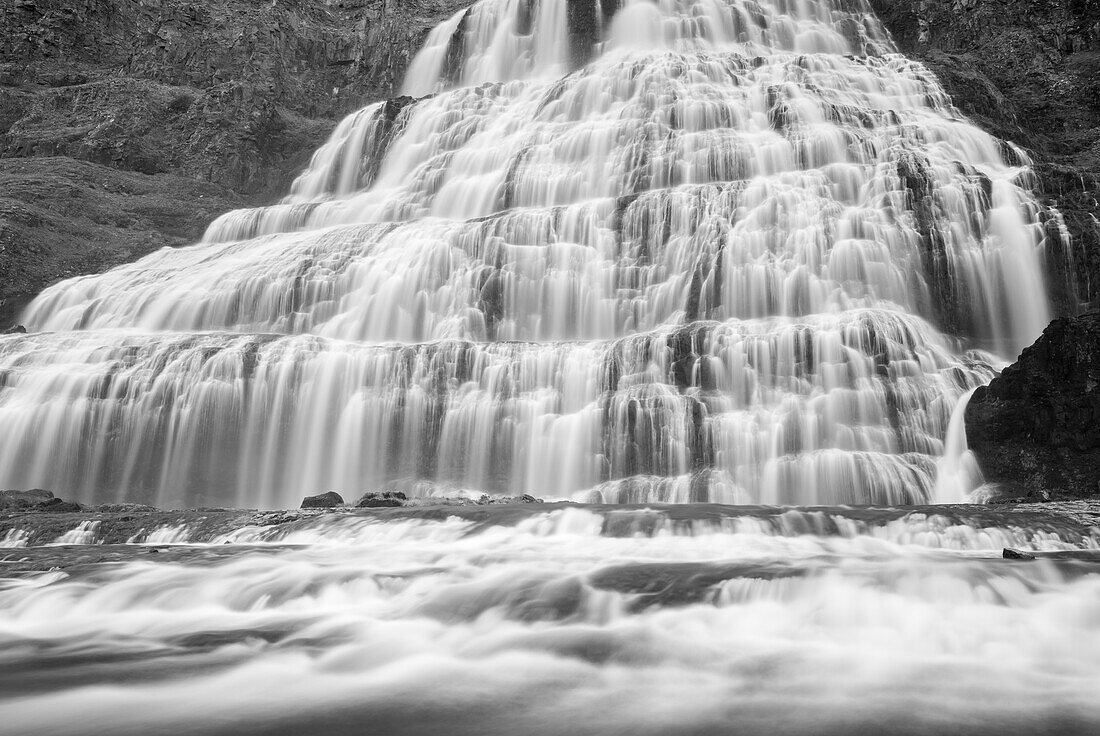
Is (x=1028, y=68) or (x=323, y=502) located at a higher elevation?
(x=1028, y=68)

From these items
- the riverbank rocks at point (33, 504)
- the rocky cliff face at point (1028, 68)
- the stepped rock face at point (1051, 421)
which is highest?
the rocky cliff face at point (1028, 68)

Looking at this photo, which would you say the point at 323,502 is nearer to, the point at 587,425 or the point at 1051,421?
the point at 587,425

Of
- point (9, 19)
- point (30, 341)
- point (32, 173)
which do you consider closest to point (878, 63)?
point (30, 341)

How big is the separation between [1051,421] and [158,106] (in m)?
35.5

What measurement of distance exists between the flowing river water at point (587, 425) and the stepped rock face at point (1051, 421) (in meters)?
0.61

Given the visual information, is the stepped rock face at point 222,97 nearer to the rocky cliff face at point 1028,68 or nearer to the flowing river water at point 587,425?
the rocky cliff face at point 1028,68

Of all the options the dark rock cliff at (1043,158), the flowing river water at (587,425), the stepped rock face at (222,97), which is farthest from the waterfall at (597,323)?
the stepped rock face at (222,97)

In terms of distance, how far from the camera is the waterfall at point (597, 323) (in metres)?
13.8

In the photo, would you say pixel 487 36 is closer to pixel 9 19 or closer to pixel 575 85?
pixel 575 85

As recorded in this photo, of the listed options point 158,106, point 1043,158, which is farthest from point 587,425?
point 158,106

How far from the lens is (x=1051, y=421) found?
11758 millimetres

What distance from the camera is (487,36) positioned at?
37.6 m

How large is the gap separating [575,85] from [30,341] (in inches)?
740

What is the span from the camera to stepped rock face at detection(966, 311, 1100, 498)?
11438 millimetres
